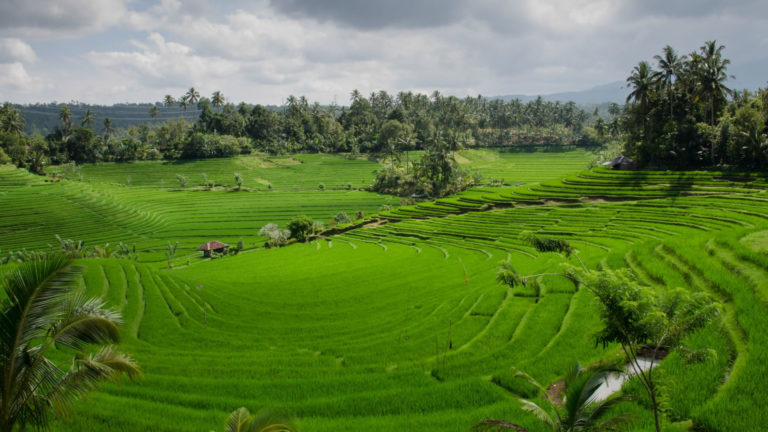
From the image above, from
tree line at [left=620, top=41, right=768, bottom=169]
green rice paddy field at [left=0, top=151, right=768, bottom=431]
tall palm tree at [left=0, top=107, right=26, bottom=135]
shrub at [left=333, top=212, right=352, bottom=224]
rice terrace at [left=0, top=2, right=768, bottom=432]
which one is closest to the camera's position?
rice terrace at [left=0, top=2, right=768, bottom=432]

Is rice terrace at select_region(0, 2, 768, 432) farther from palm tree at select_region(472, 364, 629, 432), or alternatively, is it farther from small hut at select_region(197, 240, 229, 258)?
small hut at select_region(197, 240, 229, 258)

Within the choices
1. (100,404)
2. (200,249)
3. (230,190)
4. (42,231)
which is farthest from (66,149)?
(100,404)

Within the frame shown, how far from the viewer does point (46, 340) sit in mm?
7480

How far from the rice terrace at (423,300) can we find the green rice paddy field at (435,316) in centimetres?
11

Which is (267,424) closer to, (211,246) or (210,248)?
(210,248)

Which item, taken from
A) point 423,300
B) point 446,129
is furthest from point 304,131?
point 423,300

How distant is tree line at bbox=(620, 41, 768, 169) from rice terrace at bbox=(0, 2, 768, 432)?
0.27 metres

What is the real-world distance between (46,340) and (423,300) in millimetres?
17888

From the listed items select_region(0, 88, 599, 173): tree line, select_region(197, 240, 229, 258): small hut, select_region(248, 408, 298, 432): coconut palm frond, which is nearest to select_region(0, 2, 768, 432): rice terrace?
select_region(248, 408, 298, 432): coconut palm frond

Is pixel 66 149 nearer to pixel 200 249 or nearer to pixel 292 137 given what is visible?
pixel 292 137

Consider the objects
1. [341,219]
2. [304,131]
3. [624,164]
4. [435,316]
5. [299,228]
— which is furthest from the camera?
[304,131]

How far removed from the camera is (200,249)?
51.6 m

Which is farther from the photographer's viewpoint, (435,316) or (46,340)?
(435,316)

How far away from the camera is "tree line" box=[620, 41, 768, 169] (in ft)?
156
